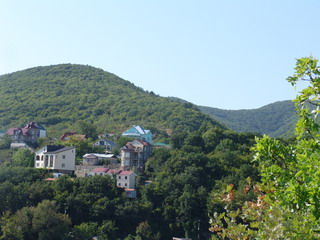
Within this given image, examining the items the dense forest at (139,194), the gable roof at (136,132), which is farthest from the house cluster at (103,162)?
the gable roof at (136,132)

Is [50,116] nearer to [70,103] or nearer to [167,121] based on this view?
[70,103]

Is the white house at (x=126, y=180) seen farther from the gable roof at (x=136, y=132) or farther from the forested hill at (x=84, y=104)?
the forested hill at (x=84, y=104)

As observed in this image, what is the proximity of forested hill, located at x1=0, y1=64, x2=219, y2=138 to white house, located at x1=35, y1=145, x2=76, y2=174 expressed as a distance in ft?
80.9

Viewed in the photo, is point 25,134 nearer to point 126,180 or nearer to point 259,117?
point 126,180

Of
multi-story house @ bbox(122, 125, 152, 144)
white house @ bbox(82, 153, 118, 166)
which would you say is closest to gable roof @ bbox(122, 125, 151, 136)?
multi-story house @ bbox(122, 125, 152, 144)

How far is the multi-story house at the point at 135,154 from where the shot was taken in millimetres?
50531

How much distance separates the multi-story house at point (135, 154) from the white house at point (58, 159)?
16.9ft

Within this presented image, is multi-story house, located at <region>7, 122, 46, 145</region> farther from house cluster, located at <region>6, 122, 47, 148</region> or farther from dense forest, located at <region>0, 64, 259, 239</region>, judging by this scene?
dense forest, located at <region>0, 64, 259, 239</region>

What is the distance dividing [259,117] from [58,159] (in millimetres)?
120626

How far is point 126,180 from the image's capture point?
4450 cm

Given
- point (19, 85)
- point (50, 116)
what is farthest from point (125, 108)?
point (19, 85)

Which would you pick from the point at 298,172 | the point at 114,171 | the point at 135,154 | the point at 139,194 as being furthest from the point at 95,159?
the point at 298,172

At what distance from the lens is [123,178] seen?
44.7m

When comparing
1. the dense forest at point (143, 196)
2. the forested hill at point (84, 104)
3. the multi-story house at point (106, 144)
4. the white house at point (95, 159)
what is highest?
the forested hill at point (84, 104)
